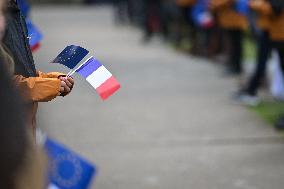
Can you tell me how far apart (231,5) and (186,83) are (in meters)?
1.27

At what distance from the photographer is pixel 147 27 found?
48.1ft

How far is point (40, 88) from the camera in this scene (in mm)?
3096

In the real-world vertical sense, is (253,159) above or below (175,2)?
above

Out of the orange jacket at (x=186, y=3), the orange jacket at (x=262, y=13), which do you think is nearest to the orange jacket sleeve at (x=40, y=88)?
the orange jacket at (x=262, y=13)

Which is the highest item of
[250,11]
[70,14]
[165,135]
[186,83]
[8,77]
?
[8,77]

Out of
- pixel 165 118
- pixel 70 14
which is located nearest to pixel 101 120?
pixel 165 118

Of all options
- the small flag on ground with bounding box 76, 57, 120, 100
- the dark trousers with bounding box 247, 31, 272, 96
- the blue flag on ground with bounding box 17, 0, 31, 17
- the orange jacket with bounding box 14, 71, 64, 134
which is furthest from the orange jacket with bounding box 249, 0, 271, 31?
the orange jacket with bounding box 14, 71, 64, 134

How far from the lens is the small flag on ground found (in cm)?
324

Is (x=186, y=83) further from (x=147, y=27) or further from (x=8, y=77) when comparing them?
(x=8, y=77)

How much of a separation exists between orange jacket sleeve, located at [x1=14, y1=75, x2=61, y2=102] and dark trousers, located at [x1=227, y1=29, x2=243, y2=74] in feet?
21.4

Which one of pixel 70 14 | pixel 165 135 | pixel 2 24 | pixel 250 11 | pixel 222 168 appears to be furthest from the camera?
pixel 70 14

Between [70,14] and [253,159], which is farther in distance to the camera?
[70,14]

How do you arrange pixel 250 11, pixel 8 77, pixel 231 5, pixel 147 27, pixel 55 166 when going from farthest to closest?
pixel 147 27
pixel 231 5
pixel 250 11
pixel 55 166
pixel 8 77

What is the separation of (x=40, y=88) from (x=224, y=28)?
708 centimetres
